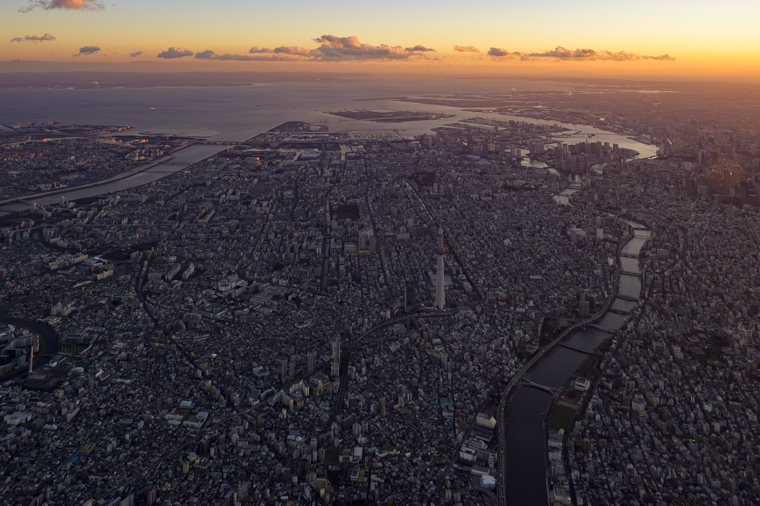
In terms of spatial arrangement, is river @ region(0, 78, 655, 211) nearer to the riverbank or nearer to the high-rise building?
the riverbank

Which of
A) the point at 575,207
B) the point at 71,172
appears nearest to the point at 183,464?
the point at 575,207

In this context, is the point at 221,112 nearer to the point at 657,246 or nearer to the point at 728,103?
the point at 657,246

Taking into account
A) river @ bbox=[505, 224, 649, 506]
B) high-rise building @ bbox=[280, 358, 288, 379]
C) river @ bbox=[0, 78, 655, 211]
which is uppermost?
river @ bbox=[0, 78, 655, 211]

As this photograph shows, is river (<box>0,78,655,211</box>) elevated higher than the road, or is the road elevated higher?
river (<box>0,78,655,211</box>)

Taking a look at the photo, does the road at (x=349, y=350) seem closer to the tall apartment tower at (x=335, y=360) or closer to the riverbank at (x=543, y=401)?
the tall apartment tower at (x=335, y=360)

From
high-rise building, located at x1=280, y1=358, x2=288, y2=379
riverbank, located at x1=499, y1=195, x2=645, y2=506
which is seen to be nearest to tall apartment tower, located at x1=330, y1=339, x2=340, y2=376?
high-rise building, located at x1=280, y1=358, x2=288, y2=379

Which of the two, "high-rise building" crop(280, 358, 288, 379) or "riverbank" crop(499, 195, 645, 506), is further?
"high-rise building" crop(280, 358, 288, 379)

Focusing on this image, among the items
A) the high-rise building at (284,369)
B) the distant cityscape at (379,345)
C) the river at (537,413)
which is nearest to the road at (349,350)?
the distant cityscape at (379,345)

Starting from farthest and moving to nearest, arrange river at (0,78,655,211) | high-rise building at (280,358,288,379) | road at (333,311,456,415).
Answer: river at (0,78,655,211), high-rise building at (280,358,288,379), road at (333,311,456,415)

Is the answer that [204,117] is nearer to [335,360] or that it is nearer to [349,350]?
[349,350]
